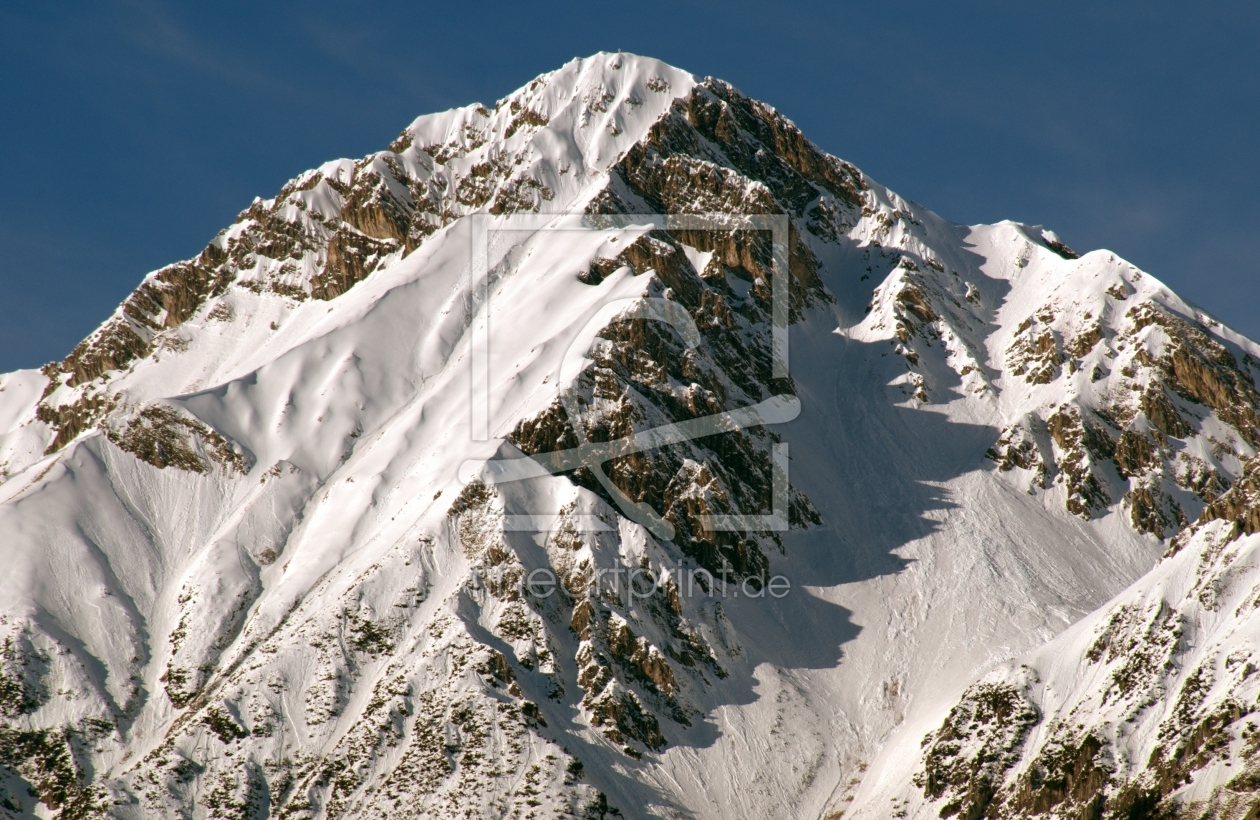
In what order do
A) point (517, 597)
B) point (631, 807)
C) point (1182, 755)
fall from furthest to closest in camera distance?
point (517, 597) → point (631, 807) → point (1182, 755)

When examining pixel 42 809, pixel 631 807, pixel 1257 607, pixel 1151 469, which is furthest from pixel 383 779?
pixel 1151 469

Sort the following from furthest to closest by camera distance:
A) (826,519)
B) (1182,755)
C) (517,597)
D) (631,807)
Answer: (826,519)
(517,597)
(631,807)
(1182,755)

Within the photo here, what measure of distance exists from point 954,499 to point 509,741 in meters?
76.3

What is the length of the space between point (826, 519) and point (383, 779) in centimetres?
7031

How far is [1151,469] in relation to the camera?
197 meters

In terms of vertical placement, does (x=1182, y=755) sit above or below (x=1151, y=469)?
below

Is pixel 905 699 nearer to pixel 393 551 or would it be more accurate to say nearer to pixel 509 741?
pixel 509 741

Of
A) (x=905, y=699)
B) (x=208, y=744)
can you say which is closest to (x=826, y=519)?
(x=905, y=699)

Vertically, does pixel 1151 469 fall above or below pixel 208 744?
above

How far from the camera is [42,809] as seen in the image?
5861 inches

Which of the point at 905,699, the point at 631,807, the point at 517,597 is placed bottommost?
the point at 631,807

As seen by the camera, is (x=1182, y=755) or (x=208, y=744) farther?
(x=208, y=744)

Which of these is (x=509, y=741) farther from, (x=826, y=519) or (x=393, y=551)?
(x=826, y=519)

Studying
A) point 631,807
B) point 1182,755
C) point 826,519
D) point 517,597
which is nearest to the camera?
point 1182,755
